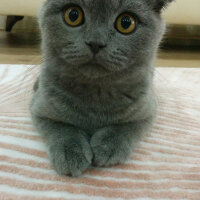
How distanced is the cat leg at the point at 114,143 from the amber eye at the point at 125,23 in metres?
0.28

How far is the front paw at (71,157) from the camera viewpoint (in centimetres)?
69

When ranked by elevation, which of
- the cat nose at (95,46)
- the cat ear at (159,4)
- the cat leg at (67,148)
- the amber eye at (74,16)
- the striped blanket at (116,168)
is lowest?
the striped blanket at (116,168)

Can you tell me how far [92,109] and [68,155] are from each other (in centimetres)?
18

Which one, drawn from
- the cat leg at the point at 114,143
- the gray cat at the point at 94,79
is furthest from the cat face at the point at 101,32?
the cat leg at the point at 114,143

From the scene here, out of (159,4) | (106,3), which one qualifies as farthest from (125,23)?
(159,4)

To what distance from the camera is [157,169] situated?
30.0 inches

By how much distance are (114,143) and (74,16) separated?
36 centimetres

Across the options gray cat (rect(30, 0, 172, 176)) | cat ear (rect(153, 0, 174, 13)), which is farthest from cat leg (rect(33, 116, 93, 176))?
cat ear (rect(153, 0, 174, 13))

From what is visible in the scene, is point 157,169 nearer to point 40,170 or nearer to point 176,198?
point 176,198

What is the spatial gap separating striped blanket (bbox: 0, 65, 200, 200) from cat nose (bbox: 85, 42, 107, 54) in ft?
1.01

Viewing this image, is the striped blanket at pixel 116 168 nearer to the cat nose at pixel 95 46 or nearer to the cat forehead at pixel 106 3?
the cat nose at pixel 95 46

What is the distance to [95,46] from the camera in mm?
679

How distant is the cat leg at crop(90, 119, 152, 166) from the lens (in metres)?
0.74

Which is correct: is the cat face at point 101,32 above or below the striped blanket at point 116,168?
above
